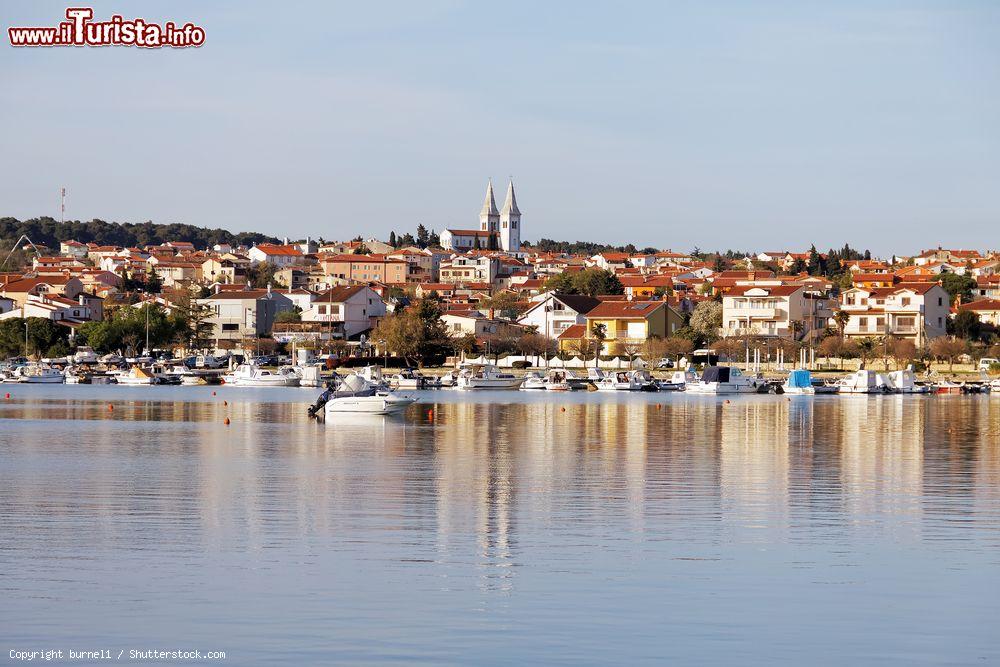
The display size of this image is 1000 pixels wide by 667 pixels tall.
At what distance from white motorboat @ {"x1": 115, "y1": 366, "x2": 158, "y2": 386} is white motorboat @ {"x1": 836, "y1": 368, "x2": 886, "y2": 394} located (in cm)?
3358

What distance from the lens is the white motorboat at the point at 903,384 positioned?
206 feet

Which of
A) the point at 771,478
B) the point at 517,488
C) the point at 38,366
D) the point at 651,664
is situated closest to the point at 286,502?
the point at 517,488

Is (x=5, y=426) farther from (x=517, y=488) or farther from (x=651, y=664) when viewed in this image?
(x=651, y=664)

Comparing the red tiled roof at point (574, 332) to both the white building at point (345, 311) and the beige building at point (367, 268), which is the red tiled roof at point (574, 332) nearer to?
the white building at point (345, 311)

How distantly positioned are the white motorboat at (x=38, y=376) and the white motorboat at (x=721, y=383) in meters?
32.5

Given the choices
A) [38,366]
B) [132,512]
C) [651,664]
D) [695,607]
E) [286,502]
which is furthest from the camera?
[38,366]

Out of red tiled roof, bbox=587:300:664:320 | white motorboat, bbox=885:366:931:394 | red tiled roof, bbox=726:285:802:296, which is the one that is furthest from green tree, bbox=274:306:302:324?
white motorboat, bbox=885:366:931:394

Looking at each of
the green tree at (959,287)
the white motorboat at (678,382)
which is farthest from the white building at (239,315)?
the green tree at (959,287)

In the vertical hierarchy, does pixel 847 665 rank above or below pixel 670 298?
below

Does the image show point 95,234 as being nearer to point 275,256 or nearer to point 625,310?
point 275,256

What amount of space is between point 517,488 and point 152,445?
11451 millimetres

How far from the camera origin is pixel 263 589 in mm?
12461

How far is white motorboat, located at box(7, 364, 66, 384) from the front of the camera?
70.2m

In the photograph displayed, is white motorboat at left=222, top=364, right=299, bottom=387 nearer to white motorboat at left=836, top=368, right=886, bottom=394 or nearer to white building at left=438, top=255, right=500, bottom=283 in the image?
white motorboat at left=836, top=368, right=886, bottom=394
